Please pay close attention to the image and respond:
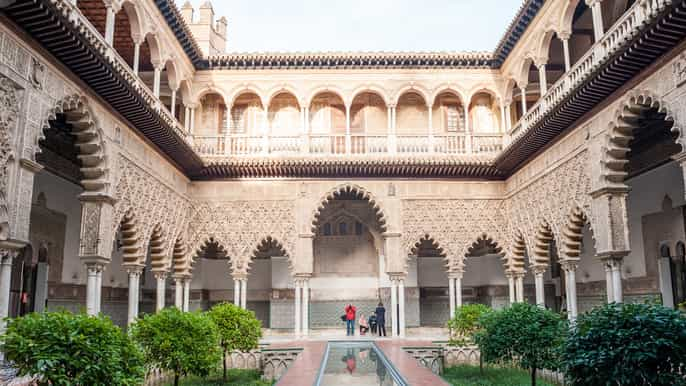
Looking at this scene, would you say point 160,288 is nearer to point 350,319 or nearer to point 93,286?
point 93,286

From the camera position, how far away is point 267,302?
61.7 ft

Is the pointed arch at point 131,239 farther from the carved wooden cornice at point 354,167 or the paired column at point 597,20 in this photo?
the paired column at point 597,20

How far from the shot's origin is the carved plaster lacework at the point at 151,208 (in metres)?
11.3

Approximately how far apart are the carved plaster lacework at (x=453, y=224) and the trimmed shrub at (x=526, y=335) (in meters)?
6.05

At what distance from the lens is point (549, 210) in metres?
13.1

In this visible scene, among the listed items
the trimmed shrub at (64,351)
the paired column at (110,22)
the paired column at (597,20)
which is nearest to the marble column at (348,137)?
the paired column at (597,20)

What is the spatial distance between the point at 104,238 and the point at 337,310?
9836mm

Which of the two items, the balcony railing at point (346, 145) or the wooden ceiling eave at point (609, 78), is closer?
the wooden ceiling eave at point (609, 78)

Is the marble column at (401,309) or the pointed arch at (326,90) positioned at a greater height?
the pointed arch at (326,90)

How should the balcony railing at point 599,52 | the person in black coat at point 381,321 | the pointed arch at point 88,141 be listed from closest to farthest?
the balcony railing at point 599,52 → the pointed arch at point 88,141 → the person in black coat at point 381,321

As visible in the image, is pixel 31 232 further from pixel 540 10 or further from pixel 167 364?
pixel 540 10

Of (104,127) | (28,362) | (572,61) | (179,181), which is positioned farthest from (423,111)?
(28,362)

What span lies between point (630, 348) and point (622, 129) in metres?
6.01

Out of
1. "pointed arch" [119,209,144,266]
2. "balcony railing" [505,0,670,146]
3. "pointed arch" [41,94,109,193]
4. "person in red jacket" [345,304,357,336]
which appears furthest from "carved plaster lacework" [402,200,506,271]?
"pointed arch" [41,94,109,193]
